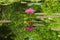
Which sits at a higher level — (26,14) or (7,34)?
(26,14)

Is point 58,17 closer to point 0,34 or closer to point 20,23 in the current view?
point 20,23

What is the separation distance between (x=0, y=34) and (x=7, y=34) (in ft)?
0.38

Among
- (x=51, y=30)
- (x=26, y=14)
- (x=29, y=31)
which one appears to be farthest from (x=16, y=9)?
(x=51, y=30)

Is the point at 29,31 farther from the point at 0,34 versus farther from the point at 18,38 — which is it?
the point at 0,34

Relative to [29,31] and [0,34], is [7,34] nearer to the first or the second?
[0,34]

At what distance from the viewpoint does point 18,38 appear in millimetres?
4488

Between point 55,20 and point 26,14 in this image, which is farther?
point 26,14

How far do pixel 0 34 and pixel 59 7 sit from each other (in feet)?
3.56

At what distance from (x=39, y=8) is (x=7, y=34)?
0.66 metres

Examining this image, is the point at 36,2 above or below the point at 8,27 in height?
above

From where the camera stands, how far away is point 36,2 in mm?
4527

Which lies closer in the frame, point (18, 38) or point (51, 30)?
point (51, 30)

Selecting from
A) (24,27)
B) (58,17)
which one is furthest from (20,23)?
(58,17)

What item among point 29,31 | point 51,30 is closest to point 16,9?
point 29,31
